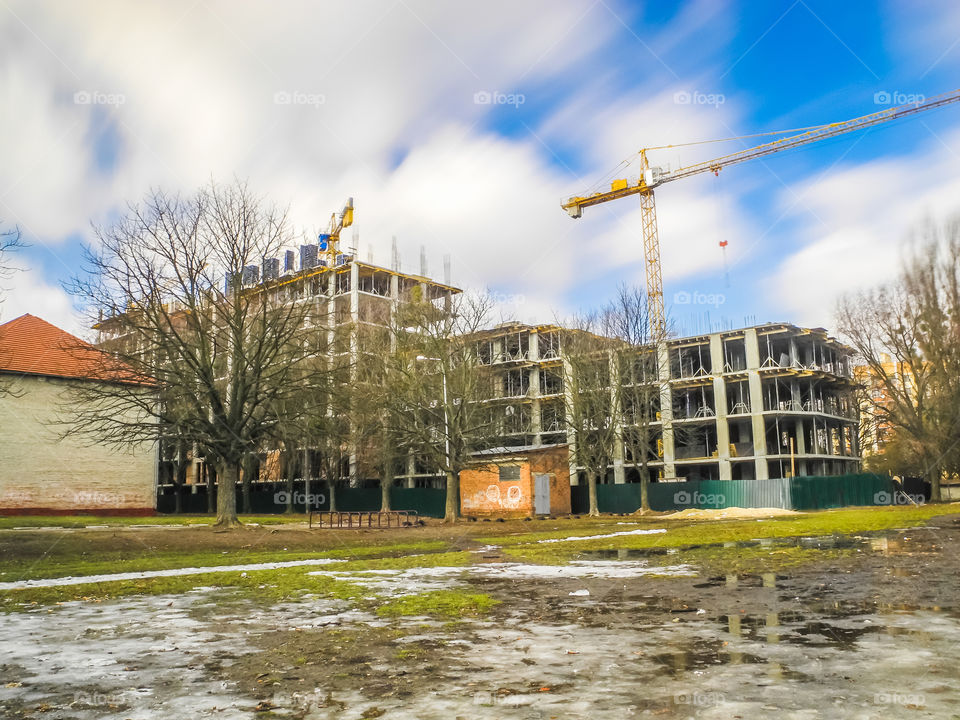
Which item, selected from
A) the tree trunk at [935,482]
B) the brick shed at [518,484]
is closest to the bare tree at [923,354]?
the tree trunk at [935,482]

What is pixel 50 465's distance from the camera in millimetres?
41312

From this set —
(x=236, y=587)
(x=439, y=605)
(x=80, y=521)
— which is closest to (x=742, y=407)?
(x=80, y=521)

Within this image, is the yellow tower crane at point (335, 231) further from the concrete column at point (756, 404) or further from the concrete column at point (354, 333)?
the concrete column at point (756, 404)

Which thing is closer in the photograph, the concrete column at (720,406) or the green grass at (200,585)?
the green grass at (200,585)

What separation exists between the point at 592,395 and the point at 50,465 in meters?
31.0

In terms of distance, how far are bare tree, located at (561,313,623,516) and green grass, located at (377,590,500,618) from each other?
117ft

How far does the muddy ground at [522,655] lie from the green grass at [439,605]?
325 mm

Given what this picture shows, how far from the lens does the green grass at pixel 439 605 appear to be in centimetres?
923

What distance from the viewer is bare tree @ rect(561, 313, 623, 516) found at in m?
46.3

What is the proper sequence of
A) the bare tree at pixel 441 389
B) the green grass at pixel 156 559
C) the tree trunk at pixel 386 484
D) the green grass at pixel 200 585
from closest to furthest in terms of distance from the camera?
the green grass at pixel 200 585 → the green grass at pixel 156 559 → the bare tree at pixel 441 389 → the tree trunk at pixel 386 484

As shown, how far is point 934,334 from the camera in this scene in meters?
44.9

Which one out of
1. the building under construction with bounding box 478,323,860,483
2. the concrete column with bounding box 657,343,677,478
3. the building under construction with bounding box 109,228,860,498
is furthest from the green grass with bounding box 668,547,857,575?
the concrete column with bounding box 657,343,677,478

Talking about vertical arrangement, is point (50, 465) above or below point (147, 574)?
above

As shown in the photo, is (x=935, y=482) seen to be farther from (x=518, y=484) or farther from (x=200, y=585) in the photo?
(x=200, y=585)
